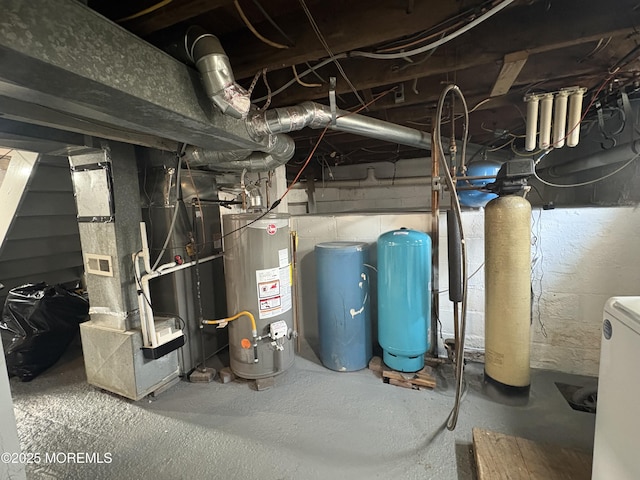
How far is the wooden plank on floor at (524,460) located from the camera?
131 centimetres

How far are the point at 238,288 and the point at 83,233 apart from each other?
1.14m

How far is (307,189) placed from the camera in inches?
171

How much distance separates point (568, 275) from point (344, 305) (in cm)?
162

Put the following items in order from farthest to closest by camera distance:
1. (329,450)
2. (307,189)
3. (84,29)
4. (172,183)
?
(307,189), (172,183), (329,450), (84,29)

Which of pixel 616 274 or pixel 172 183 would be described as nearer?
pixel 616 274

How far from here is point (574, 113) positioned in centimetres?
174

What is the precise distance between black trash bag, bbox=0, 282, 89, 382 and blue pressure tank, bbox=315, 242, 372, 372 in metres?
2.21

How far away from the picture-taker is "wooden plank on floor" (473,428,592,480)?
4.31ft

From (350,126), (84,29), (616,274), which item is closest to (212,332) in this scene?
(350,126)

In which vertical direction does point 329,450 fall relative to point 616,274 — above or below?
below

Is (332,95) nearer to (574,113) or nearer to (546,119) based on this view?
(546,119)

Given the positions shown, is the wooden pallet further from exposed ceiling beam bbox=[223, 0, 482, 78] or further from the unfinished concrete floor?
exposed ceiling beam bbox=[223, 0, 482, 78]

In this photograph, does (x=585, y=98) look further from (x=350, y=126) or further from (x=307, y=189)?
(x=307, y=189)

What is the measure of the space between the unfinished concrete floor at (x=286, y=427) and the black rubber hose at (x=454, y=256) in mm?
842
